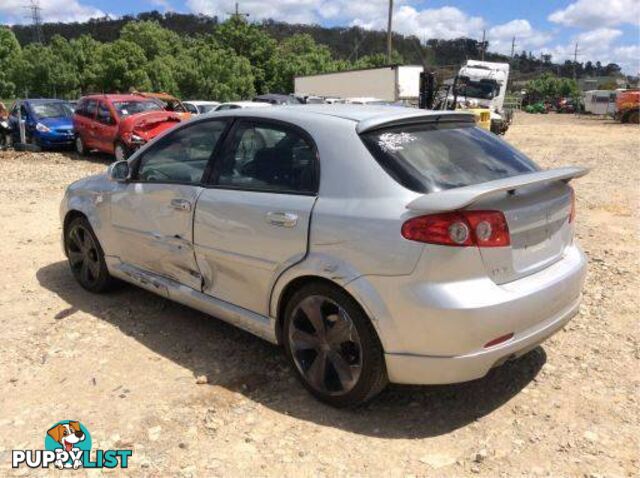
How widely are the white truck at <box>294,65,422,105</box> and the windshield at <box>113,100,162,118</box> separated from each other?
1305 centimetres

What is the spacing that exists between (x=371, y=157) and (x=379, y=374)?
1.14m

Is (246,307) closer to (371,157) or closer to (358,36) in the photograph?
(371,157)

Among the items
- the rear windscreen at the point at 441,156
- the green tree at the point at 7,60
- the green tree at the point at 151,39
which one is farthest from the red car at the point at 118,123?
the green tree at the point at 151,39

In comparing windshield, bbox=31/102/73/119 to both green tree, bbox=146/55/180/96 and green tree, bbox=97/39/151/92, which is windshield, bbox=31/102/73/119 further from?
green tree, bbox=97/39/151/92

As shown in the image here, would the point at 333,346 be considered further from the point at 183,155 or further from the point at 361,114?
the point at 183,155

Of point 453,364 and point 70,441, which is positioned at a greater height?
point 453,364

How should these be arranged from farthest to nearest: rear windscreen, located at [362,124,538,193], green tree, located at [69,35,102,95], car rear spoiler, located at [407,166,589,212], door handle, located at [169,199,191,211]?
green tree, located at [69,35,102,95] → door handle, located at [169,199,191,211] → rear windscreen, located at [362,124,538,193] → car rear spoiler, located at [407,166,589,212]

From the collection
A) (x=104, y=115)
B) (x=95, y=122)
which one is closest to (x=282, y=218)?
(x=104, y=115)

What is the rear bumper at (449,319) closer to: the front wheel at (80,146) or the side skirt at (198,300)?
the side skirt at (198,300)

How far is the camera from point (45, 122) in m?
17.7

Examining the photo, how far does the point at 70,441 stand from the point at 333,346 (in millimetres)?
1473

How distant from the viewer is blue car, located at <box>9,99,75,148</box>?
17375 mm

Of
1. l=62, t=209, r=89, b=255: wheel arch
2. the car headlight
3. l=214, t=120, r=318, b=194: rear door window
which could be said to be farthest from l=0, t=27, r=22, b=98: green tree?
l=214, t=120, r=318, b=194: rear door window

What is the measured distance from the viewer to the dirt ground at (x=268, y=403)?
3.06 metres
